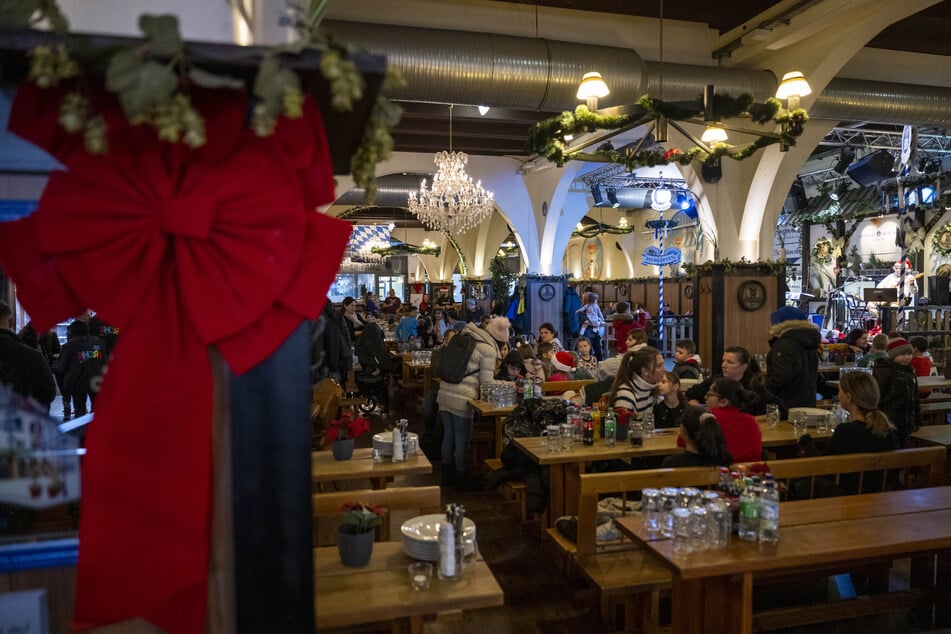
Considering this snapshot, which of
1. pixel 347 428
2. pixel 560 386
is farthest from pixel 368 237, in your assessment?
pixel 347 428

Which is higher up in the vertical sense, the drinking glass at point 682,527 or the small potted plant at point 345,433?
the small potted plant at point 345,433

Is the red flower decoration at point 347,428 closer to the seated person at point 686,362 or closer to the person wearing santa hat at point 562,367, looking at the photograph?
the person wearing santa hat at point 562,367

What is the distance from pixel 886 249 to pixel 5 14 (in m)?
18.6

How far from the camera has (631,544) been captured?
346 centimetres

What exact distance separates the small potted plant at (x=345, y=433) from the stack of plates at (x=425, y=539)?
1294mm

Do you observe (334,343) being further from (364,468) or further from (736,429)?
(736,429)

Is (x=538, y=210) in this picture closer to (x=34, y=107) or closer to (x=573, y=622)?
(x=573, y=622)

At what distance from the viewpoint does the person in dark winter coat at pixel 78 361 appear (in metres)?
5.96

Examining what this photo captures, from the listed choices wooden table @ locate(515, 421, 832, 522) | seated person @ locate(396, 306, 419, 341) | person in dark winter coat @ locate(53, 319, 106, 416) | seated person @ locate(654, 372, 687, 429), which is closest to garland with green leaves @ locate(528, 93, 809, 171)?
seated person @ locate(654, 372, 687, 429)

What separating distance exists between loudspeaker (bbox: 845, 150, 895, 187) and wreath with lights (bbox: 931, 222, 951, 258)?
2451 millimetres

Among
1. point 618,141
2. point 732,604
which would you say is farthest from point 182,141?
point 618,141

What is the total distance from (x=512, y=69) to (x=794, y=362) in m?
3.47

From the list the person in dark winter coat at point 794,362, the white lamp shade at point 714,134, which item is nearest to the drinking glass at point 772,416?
the person in dark winter coat at point 794,362

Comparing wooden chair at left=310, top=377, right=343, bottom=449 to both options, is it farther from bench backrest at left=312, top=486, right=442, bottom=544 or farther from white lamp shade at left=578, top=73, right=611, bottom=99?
white lamp shade at left=578, top=73, right=611, bottom=99
